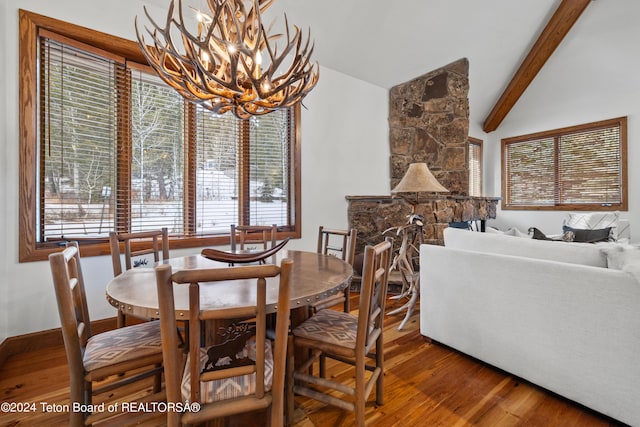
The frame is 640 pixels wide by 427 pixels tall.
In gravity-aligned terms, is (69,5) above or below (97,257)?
above

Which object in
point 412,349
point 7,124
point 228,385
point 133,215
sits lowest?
point 412,349

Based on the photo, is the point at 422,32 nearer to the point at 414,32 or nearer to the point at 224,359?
the point at 414,32

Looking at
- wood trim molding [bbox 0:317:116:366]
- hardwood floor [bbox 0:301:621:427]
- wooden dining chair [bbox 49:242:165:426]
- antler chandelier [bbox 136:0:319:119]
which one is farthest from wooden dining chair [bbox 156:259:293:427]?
wood trim molding [bbox 0:317:116:366]

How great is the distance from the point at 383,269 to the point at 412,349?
1147 mm

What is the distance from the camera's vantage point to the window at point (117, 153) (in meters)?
2.11

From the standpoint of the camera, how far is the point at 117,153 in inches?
96.7

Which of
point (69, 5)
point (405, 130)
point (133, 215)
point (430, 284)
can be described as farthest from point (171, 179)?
point (405, 130)

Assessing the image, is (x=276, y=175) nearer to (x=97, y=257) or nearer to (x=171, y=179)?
(x=171, y=179)

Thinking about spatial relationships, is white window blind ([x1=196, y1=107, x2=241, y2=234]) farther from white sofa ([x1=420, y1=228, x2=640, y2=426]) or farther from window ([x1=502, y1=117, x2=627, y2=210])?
window ([x1=502, y1=117, x2=627, y2=210])

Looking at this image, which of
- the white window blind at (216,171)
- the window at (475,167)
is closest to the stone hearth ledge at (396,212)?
the white window blind at (216,171)

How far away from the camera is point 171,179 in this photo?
2.73 m

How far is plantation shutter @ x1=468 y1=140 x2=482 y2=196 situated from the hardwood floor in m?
4.43

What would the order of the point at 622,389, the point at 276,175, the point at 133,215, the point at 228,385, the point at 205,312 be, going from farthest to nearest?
the point at 276,175 < the point at 133,215 < the point at 622,389 < the point at 228,385 < the point at 205,312

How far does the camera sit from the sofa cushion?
1.56 meters
